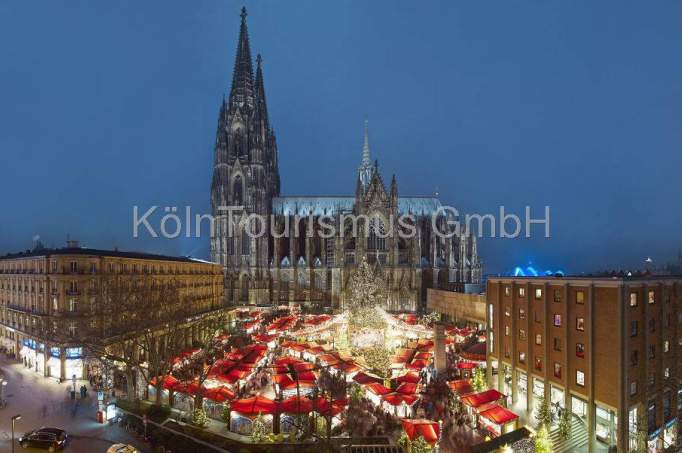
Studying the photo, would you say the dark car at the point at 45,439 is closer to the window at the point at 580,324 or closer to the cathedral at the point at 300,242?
the window at the point at 580,324

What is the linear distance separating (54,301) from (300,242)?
5136cm

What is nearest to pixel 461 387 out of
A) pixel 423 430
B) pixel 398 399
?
pixel 398 399

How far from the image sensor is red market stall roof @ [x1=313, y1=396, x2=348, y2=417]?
23.9 metres

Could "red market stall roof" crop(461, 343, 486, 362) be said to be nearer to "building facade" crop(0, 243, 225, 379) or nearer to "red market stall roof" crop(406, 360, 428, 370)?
"red market stall roof" crop(406, 360, 428, 370)

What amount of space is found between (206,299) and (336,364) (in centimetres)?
3793

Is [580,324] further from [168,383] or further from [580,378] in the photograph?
[168,383]

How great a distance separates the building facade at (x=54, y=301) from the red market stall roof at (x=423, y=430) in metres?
27.9

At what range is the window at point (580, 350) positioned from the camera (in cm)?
2538

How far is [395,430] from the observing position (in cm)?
2588

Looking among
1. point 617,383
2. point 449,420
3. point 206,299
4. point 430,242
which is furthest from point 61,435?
point 430,242

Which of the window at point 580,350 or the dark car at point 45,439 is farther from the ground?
the window at point 580,350

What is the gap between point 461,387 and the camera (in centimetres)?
3116

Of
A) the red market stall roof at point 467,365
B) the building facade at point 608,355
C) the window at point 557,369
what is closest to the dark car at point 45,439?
the red market stall roof at point 467,365

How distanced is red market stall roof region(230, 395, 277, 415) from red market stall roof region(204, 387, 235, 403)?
1.89 metres
